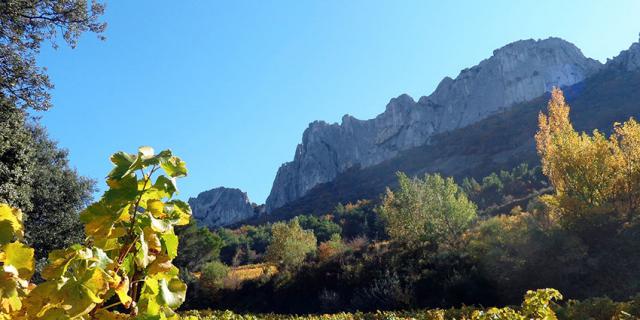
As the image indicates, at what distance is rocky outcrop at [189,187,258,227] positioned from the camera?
122 metres

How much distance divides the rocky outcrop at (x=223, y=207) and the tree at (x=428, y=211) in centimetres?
9602

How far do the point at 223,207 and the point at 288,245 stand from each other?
99852 mm

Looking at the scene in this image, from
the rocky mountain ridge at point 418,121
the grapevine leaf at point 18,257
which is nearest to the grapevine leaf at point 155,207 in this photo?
the grapevine leaf at point 18,257

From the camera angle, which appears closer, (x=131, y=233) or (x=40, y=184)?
(x=131, y=233)

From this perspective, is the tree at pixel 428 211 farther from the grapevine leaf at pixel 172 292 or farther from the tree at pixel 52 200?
the grapevine leaf at pixel 172 292

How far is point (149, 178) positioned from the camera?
1.02m

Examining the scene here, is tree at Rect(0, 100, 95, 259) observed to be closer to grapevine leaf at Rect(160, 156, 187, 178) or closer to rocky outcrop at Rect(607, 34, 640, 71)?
grapevine leaf at Rect(160, 156, 187, 178)

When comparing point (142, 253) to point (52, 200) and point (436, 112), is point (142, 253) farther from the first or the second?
point (436, 112)

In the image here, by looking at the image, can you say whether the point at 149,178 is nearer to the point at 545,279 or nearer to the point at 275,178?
the point at 545,279

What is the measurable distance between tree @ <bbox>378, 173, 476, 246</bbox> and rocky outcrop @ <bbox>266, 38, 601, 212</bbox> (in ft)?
283

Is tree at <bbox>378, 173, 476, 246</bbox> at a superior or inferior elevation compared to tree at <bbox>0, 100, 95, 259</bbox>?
inferior

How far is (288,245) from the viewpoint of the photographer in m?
30.5

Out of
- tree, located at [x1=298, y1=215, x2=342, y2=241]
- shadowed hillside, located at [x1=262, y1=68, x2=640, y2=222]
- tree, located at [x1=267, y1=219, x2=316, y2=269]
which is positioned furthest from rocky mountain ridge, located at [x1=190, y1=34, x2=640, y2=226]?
tree, located at [x1=267, y1=219, x2=316, y2=269]

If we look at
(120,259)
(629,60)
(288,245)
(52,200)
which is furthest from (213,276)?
(629,60)
